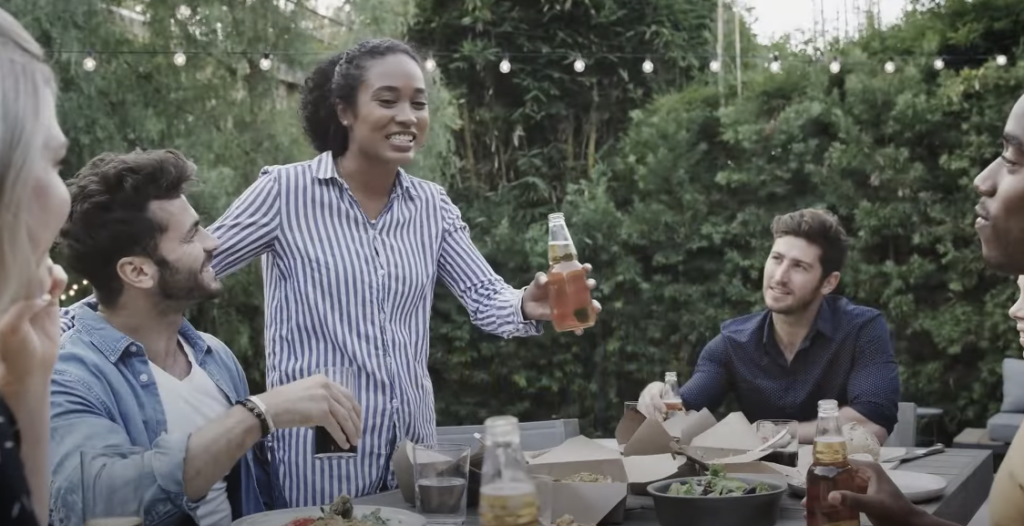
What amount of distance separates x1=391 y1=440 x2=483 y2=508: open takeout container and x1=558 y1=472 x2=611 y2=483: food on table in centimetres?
16

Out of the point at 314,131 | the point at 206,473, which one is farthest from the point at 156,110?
the point at 206,473

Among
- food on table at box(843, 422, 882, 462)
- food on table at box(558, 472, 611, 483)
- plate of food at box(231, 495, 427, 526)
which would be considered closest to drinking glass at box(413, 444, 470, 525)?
plate of food at box(231, 495, 427, 526)

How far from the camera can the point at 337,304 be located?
2.29 metres

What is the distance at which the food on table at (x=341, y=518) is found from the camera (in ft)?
Result: 5.12

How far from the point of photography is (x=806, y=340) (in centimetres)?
323

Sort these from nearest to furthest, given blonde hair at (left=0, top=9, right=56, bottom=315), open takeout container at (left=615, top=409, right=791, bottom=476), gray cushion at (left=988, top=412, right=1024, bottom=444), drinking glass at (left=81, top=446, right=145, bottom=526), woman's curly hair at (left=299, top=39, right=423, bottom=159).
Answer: blonde hair at (left=0, top=9, right=56, bottom=315) → drinking glass at (left=81, top=446, right=145, bottom=526) → open takeout container at (left=615, top=409, right=791, bottom=476) → woman's curly hair at (left=299, top=39, right=423, bottom=159) → gray cushion at (left=988, top=412, right=1024, bottom=444)

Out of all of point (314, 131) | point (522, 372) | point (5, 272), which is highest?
point (314, 131)

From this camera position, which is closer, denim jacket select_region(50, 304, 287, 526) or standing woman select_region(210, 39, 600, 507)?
denim jacket select_region(50, 304, 287, 526)

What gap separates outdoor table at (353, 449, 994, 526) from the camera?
1860 millimetres

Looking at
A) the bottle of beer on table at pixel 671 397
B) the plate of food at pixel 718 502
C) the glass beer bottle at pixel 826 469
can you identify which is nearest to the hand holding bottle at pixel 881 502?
the glass beer bottle at pixel 826 469

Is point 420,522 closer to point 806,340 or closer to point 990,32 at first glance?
point 806,340

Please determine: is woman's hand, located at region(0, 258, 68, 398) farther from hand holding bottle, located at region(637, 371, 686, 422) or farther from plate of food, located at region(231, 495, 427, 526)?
hand holding bottle, located at region(637, 371, 686, 422)

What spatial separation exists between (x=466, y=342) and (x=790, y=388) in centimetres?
374

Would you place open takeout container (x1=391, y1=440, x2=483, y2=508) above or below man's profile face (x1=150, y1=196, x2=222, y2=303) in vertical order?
below
